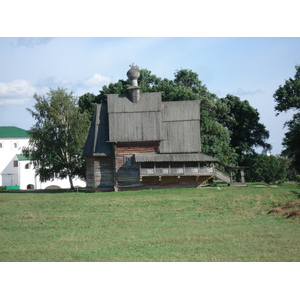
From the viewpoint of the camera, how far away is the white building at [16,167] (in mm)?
70938

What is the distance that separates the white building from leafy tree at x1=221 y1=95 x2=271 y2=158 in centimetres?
2452

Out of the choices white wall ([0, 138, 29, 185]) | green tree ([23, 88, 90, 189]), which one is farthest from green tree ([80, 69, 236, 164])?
white wall ([0, 138, 29, 185])

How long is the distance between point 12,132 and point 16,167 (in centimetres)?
676

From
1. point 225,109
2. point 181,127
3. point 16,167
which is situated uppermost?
point 225,109

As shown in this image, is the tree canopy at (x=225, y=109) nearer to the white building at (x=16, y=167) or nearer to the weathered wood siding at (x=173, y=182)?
the weathered wood siding at (x=173, y=182)

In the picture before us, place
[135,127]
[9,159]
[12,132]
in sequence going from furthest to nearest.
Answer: [12,132] < [9,159] < [135,127]

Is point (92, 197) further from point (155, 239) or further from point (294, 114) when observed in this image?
point (294, 114)

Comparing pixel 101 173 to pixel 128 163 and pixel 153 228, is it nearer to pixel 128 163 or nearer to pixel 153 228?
pixel 128 163

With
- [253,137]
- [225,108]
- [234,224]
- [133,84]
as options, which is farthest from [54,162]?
[234,224]

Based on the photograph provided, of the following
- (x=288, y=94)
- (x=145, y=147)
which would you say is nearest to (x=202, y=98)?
(x=288, y=94)

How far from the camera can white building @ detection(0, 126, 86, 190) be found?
7094 cm

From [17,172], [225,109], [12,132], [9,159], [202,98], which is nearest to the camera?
[202,98]

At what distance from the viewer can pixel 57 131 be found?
4900 centimetres

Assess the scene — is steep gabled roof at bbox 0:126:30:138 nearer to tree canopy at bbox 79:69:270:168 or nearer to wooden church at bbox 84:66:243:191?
tree canopy at bbox 79:69:270:168
